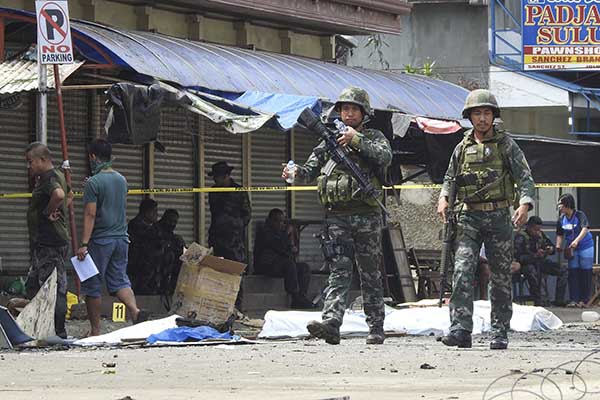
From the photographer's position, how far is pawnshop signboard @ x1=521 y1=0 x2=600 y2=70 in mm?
27406

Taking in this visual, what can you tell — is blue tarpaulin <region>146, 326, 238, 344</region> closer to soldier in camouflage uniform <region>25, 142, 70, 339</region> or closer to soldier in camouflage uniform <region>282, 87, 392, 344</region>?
soldier in camouflage uniform <region>25, 142, 70, 339</region>

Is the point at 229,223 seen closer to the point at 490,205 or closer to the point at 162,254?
the point at 162,254

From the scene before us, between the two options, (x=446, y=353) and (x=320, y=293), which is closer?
(x=446, y=353)

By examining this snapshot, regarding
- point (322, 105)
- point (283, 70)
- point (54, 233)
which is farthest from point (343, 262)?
point (283, 70)

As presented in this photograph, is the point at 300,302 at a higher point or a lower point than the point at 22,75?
lower

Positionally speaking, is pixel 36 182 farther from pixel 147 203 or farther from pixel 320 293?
pixel 320 293

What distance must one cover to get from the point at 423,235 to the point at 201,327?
16.8 metres

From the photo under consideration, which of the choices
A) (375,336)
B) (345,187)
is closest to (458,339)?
(375,336)

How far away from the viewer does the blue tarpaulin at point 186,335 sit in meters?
13.0

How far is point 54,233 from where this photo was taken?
13.3m

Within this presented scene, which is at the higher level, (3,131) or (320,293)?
(3,131)

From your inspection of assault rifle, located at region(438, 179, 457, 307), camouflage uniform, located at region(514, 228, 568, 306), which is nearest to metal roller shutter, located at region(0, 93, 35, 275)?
assault rifle, located at region(438, 179, 457, 307)

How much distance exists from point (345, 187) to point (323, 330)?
1145 mm

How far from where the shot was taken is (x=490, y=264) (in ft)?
39.9
